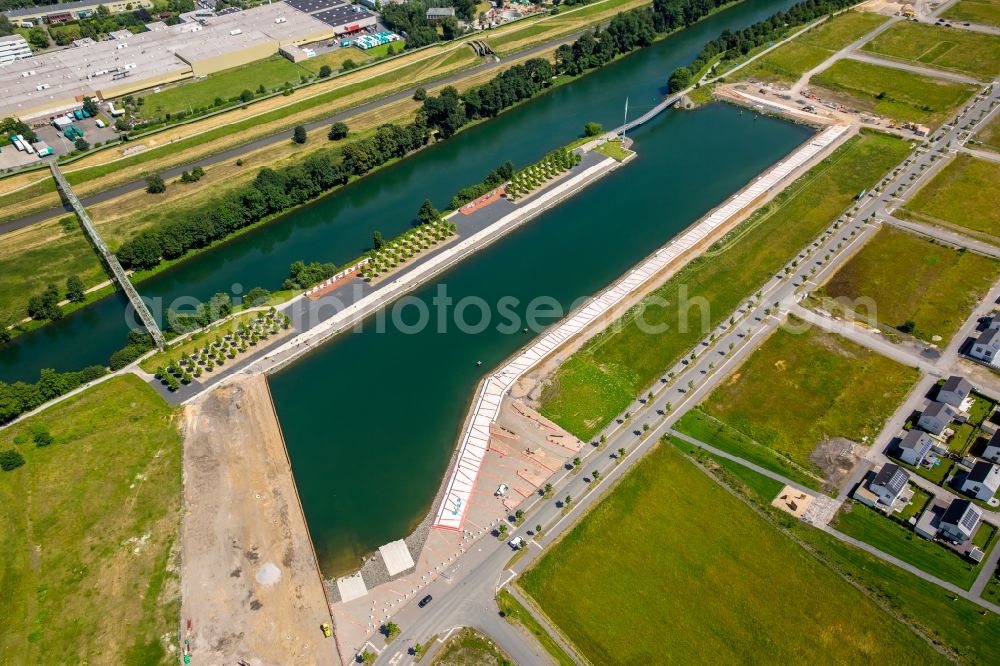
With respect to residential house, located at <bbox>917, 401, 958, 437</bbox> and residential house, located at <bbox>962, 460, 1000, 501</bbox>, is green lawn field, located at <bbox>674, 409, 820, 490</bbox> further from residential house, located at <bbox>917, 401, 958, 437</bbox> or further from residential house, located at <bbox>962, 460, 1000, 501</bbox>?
residential house, located at <bbox>917, 401, 958, 437</bbox>

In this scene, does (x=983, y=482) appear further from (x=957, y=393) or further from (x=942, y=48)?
(x=942, y=48)

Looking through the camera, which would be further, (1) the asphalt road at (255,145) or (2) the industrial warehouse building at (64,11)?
(2) the industrial warehouse building at (64,11)

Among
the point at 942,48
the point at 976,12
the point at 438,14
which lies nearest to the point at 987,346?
the point at 942,48

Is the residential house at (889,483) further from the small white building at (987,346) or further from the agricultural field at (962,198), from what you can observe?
the agricultural field at (962,198)

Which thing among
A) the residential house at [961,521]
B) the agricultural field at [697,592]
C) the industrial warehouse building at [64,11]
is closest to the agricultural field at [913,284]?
the residential house at [961,521]

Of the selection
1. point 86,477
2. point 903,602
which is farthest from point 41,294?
point 903,602

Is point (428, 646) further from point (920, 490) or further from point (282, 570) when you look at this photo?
point (920, 490)

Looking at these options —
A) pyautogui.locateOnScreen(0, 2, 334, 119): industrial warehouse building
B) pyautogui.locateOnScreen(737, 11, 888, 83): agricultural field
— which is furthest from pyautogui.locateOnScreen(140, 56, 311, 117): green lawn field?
pyautogui.locateOnScreen(737, 11, 888, 83): agricultural field
